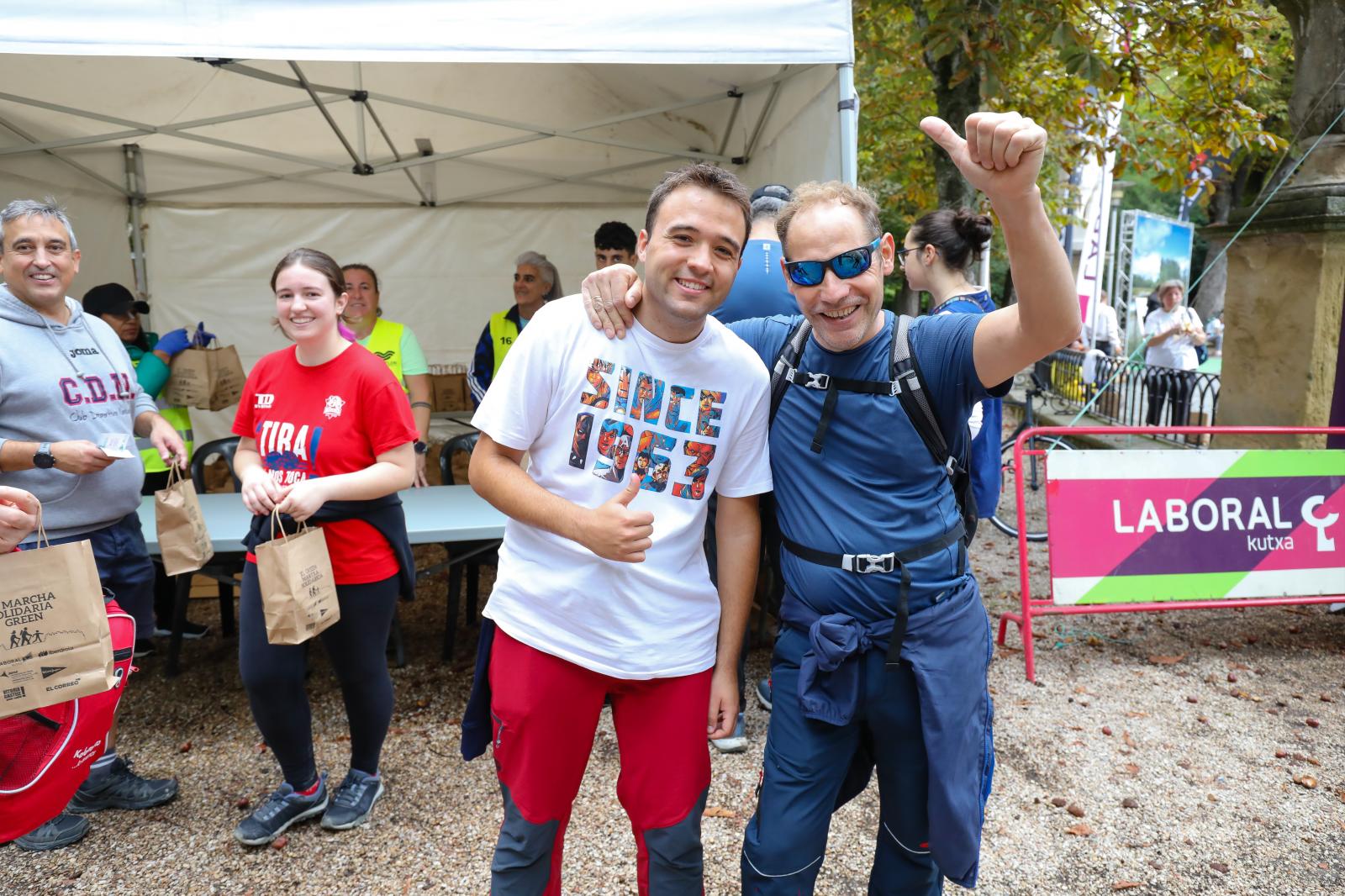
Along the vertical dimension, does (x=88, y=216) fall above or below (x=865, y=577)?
above

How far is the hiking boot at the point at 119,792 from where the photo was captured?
9.78 feet

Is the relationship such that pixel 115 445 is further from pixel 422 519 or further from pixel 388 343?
pixel 388 343

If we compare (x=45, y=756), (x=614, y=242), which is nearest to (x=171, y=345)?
(x=614, y=242)

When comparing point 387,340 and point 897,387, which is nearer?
point 897,387

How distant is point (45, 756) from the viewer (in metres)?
2.01

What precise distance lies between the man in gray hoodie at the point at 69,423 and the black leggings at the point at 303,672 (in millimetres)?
576

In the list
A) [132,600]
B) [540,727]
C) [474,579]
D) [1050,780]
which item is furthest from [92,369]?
[1050,780]

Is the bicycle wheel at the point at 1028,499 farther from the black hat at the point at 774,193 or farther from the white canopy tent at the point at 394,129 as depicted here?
the black hat at the point at 774,193

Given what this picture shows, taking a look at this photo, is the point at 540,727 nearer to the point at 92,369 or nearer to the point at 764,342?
the point at 764,342

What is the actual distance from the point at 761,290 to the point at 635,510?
1526 mm

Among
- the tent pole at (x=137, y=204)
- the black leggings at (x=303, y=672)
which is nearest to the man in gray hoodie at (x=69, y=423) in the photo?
the black leggings at (x=303, y=672)

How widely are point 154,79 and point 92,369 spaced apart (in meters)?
3.72

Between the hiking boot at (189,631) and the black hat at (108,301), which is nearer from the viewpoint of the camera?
the black hat at (108,301)

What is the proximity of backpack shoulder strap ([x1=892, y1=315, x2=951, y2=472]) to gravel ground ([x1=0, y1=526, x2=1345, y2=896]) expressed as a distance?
1.61m
